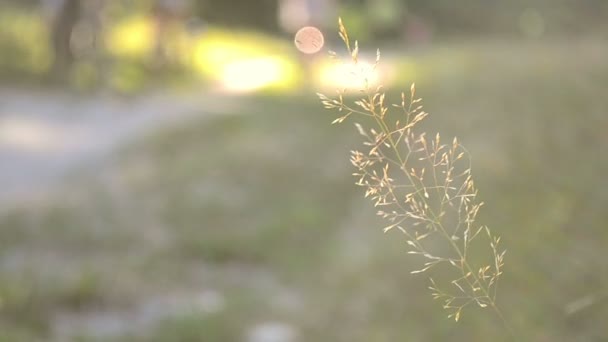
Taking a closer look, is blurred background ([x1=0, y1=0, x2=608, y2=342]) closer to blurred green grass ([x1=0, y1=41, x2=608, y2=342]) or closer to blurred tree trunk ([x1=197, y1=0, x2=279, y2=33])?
blurred green grass ([x1=0, y1=41, x2=608, y2=342])

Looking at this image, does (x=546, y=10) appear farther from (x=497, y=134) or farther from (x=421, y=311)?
(x=421, y=311)

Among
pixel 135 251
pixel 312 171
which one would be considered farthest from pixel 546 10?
pixel 135 251

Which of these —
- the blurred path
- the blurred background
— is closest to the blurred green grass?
the blurred background

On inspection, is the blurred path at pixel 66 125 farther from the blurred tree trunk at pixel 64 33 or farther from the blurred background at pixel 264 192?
the blurred tree trunk at pixel 64 33

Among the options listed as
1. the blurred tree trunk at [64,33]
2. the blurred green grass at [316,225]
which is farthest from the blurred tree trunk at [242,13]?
the blurred green grass at [316,225]

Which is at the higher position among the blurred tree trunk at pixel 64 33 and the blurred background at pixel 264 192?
the blurred tree trunk at pixel 64 33

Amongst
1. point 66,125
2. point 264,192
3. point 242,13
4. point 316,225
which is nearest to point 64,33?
point 66,125
